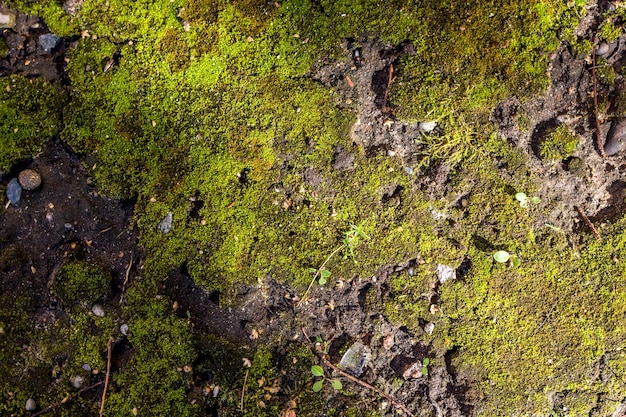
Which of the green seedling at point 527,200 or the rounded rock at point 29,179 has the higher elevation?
the rounded rock at point 29,179

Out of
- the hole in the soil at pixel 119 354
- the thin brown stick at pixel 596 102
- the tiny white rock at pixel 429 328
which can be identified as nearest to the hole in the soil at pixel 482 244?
the tiny white rock at pixel 429 328

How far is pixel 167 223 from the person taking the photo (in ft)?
9.77

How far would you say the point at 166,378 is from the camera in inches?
117

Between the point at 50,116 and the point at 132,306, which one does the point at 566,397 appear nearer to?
the point at 132,306

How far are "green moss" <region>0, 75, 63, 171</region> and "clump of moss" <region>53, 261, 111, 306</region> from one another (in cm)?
87

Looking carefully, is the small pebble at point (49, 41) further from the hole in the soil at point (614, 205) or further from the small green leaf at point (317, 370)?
the hole in the soil at point (614, 205)

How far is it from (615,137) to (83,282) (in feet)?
12.1

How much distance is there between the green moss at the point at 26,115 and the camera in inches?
119

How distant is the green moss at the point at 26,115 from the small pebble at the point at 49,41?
238 mm

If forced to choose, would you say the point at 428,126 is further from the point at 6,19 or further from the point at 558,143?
the point at 6,19

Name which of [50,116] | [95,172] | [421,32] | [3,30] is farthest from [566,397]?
[3,30]

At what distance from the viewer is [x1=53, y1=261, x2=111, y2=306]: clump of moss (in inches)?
118

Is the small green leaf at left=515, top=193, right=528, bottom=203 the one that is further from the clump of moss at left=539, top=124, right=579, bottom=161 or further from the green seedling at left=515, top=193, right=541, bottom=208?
the clump of moss at left=539, top=124, right=579, bottom=161

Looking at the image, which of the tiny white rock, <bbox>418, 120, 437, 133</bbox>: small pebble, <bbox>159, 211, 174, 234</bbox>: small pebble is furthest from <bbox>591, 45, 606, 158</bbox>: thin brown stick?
<bbox>159, 211, 174, 234</bbox>: small pebble
